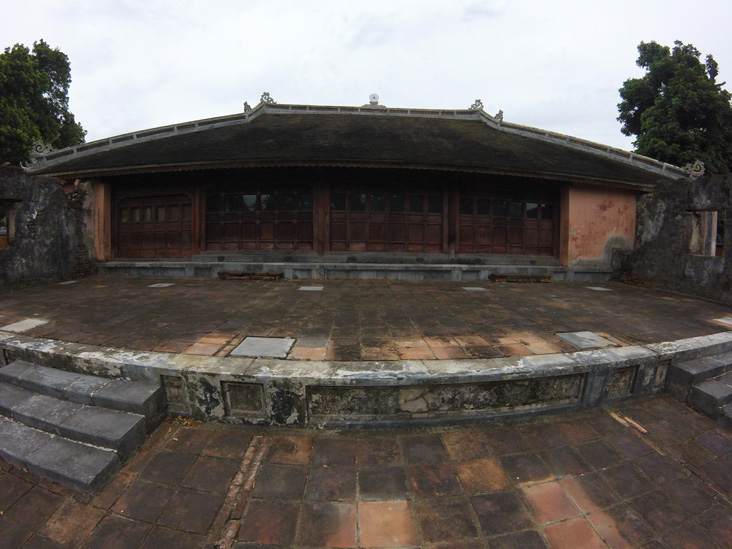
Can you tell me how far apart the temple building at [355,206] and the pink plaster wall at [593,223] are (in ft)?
0.11

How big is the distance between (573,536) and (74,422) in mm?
3602

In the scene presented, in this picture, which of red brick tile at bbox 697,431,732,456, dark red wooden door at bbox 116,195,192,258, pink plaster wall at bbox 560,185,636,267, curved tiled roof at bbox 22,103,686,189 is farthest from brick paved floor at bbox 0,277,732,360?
curved tiled roof at bbox 22,103,686,189

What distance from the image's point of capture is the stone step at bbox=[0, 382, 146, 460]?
217 cm

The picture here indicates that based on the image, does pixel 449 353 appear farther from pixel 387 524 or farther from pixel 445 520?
pixel 387 524

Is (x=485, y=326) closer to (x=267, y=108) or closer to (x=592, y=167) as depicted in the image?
(x=592, y=167)

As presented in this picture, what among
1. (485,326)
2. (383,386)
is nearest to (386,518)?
(383,386)

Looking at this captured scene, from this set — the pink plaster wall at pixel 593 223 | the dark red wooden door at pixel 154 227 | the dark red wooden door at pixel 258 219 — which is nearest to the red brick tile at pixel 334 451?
the dark red wooden door at pixel 258 219

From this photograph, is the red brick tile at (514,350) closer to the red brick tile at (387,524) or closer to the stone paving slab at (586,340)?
the stone paving slab at (586,340)

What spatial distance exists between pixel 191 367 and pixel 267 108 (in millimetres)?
13618

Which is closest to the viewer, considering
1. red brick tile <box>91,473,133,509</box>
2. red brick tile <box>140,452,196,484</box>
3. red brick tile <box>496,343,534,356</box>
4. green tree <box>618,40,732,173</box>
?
red brick tile <box>91,473,133,509</box>

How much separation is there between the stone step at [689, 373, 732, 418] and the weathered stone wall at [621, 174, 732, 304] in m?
4.20

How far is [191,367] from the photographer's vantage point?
2.48 meters

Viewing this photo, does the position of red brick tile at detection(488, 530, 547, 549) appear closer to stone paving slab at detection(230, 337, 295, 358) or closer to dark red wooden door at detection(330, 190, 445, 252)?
stone paving slab at detection(230, 337, 295, 358)

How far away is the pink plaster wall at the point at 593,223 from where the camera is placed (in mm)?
8906
